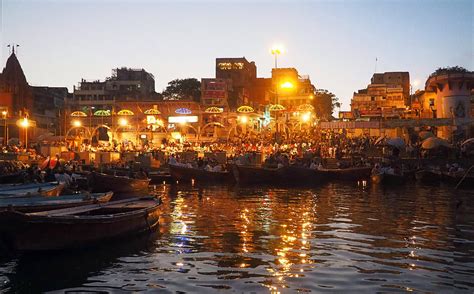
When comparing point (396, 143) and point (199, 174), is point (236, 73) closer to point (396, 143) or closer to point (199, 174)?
point (396, 143)

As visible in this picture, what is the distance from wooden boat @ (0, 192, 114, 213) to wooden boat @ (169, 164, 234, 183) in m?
16.8

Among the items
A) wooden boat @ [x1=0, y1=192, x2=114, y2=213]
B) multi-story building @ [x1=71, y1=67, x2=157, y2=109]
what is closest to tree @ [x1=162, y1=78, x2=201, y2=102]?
multi-story building @ [x1=71, y1=67, x2=157, y2=109]

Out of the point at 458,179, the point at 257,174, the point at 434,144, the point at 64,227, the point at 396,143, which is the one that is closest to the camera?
the point at 64,227

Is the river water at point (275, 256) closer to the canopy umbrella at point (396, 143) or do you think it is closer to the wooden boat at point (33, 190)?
the wooden boat at point (33, 190)

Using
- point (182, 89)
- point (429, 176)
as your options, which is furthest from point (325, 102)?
point (429, 176)

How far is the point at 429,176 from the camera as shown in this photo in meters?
33.9

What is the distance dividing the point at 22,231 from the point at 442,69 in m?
51.7

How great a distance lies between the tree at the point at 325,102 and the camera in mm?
82938

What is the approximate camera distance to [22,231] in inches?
413

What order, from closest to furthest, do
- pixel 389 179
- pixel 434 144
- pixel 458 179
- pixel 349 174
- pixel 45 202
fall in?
pixel 45 202
pixel 458 179
pixel 389 179
pixel 349 174
pixel 434 144

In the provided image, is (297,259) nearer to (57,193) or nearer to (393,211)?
(393,211)

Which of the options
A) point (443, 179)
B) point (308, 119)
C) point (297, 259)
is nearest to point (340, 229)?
point (297, 259)

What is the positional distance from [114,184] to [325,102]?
66.5 meters

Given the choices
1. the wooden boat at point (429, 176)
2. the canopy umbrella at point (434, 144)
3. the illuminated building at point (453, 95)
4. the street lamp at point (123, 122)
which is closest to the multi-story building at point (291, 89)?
the illuminated building at point (453, 95)
